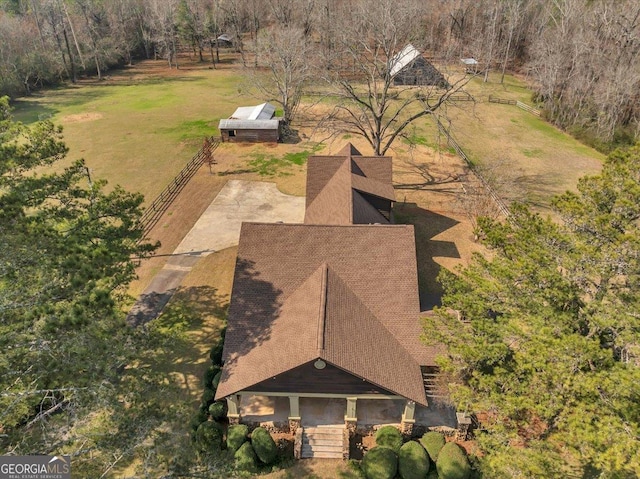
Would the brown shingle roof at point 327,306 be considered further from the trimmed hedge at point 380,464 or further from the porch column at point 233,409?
the trimmed hedge at point 380,464

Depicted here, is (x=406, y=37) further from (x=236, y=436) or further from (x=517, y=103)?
(x=236, y=436)

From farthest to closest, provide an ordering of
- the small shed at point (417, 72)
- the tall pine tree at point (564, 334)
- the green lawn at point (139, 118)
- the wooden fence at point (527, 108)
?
the small shed at point (417, 72) < the wooden fence at point (527, 108) < the green lawn at point (139, 118) < the tall pine tree at point (564, 334)

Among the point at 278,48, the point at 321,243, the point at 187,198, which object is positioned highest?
the point at 278,48

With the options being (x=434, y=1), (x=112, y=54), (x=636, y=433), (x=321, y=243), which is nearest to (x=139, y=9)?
(x=112, y=54)

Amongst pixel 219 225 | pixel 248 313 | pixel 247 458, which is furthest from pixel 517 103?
pixel 247 458

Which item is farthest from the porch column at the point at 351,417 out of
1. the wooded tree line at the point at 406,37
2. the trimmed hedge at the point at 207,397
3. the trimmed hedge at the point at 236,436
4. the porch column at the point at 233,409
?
the wooded tree line at the point at 406,37

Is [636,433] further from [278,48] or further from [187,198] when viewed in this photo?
[278,48]
